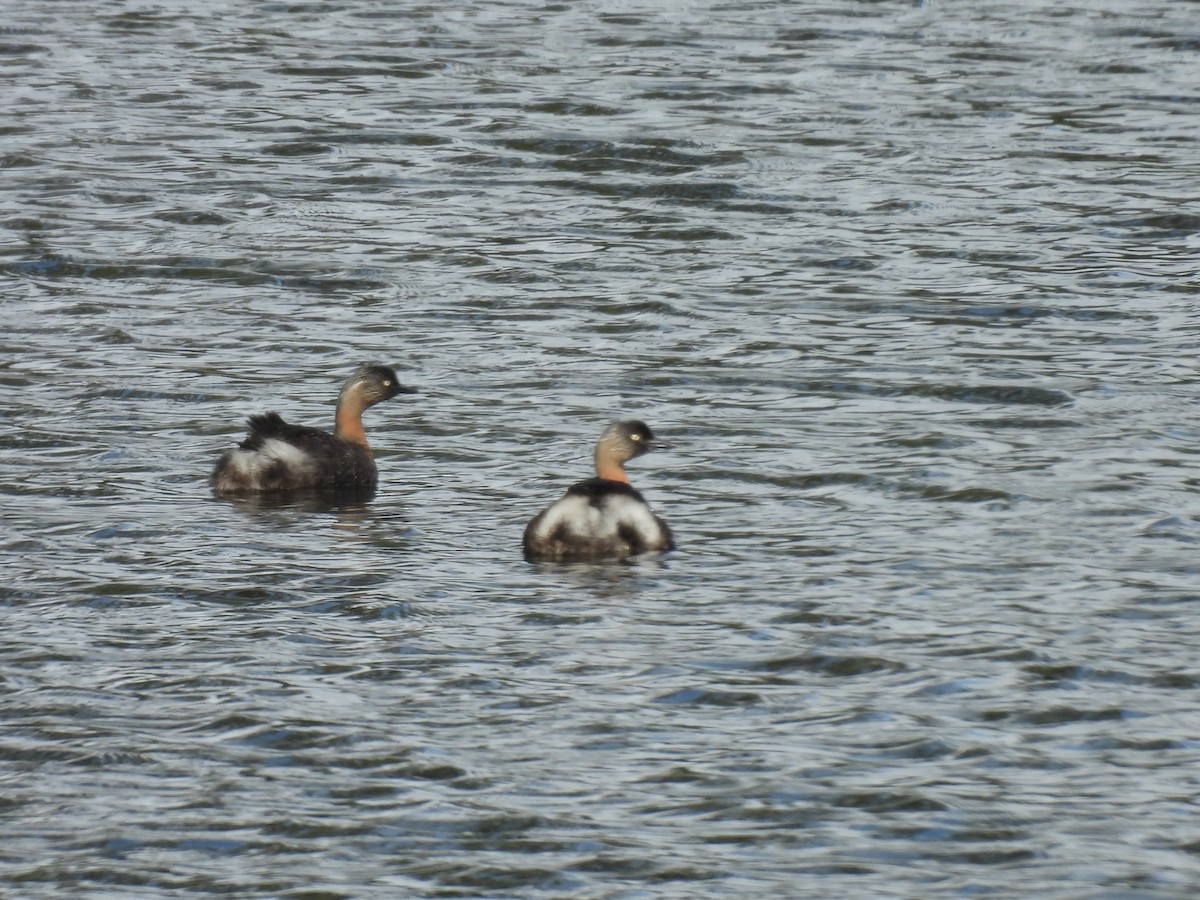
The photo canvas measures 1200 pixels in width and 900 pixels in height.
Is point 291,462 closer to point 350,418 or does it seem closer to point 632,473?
point 350,418

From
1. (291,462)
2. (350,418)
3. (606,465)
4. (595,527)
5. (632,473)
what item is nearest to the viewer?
(595,527)

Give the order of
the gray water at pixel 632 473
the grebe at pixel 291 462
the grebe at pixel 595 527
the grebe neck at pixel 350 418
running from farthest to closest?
the grebe neck at pixel 350 418 → the grebe at pixel 291 462 → the grebe at pixel 595 527 → the gray water at pixel 632 473

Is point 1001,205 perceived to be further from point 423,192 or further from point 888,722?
point 888,722

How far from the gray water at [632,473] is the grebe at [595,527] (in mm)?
151

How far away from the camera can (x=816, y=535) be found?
12289mm

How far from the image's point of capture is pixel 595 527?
11.7m

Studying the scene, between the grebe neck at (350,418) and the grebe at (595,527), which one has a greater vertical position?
the grebe neck at (350,418)

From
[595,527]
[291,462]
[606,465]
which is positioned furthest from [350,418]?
[595,527]

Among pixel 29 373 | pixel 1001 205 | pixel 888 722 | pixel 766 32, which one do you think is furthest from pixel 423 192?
pixel 888 722

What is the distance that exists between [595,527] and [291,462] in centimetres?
225

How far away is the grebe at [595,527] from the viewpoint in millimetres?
11672

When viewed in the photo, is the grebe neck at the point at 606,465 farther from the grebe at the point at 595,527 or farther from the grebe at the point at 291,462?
the grebe at the point at 291,462

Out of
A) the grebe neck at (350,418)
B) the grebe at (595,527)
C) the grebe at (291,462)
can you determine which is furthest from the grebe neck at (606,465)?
the grebe neck at (350,418)

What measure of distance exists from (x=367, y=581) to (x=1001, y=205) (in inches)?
438
